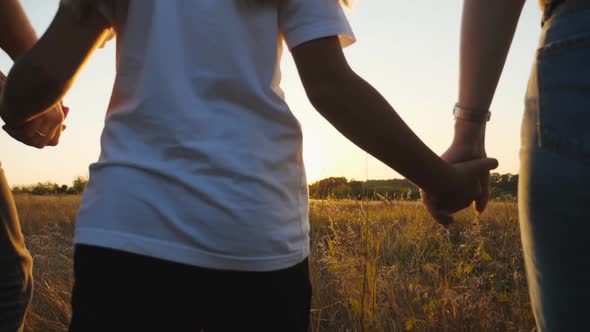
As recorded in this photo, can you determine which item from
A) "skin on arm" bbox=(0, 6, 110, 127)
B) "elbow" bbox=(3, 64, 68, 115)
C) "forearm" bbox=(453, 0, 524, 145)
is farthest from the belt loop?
"elbow" bbox=(3, 64, 68, 115)

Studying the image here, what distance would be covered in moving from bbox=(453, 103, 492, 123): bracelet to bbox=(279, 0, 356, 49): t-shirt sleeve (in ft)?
1.90

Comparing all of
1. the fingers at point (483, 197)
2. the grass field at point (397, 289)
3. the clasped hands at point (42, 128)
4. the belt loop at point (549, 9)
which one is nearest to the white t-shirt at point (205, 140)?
the belt loop at point (549, 9)

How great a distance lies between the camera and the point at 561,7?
0.79 m

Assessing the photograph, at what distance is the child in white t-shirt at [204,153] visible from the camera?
2.75 ft

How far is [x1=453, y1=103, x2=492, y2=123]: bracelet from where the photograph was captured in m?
1.37

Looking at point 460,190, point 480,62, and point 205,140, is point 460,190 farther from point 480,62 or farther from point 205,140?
point 205,140

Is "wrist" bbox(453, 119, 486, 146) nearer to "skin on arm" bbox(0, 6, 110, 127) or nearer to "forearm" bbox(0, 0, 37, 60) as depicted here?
"skin on arm" bbox(0, 6, 110, 127)

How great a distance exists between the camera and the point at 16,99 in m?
1.06

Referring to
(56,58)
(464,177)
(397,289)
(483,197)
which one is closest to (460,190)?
(464,177)

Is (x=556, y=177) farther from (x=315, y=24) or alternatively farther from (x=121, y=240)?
(x=121, y=240)

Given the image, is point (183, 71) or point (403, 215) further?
point (403, 215)

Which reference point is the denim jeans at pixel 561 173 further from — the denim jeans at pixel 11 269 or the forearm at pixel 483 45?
the denim jeans at pixel 11 269

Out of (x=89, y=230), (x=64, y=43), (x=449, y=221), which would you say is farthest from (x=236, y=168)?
(x=449, y=221)

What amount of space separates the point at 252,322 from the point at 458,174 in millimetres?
618
